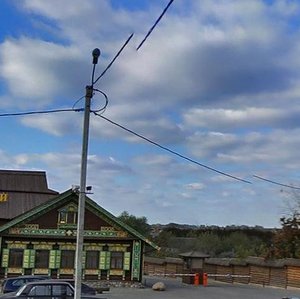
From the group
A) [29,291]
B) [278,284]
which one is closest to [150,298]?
[29,291]

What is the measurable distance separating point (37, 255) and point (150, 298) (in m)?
11.6

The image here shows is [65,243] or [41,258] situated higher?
[65,243]

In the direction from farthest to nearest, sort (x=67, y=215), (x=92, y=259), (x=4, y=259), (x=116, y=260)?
1. (x=116, y=260)
2. (x=92, y=259)
3. (x=67, y=215)
4. (x=4, y=259)

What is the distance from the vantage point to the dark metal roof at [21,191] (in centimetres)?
4572

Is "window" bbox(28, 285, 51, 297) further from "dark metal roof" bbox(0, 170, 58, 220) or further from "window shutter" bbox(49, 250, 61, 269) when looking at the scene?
"dark metal roof" bbox(0, 170, 58, 220)

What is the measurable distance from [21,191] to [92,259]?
28.5 ft

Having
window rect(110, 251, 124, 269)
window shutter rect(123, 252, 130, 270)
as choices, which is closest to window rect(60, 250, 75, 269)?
window rect(110, 251, 124, 269)

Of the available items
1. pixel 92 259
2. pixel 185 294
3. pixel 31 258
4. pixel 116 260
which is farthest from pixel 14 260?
pixel 185 294

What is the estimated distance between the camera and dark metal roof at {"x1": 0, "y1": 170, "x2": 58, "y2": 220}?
4572 cm

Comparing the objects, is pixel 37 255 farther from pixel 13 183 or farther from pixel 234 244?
pixel 234 244

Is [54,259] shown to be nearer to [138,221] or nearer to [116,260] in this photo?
[116,260]

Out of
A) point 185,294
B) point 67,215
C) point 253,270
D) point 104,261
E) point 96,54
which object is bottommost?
point 185,294

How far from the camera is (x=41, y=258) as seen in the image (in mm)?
42562

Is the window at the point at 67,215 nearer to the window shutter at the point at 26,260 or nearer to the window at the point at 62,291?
the window shutter at the point at 26,260
